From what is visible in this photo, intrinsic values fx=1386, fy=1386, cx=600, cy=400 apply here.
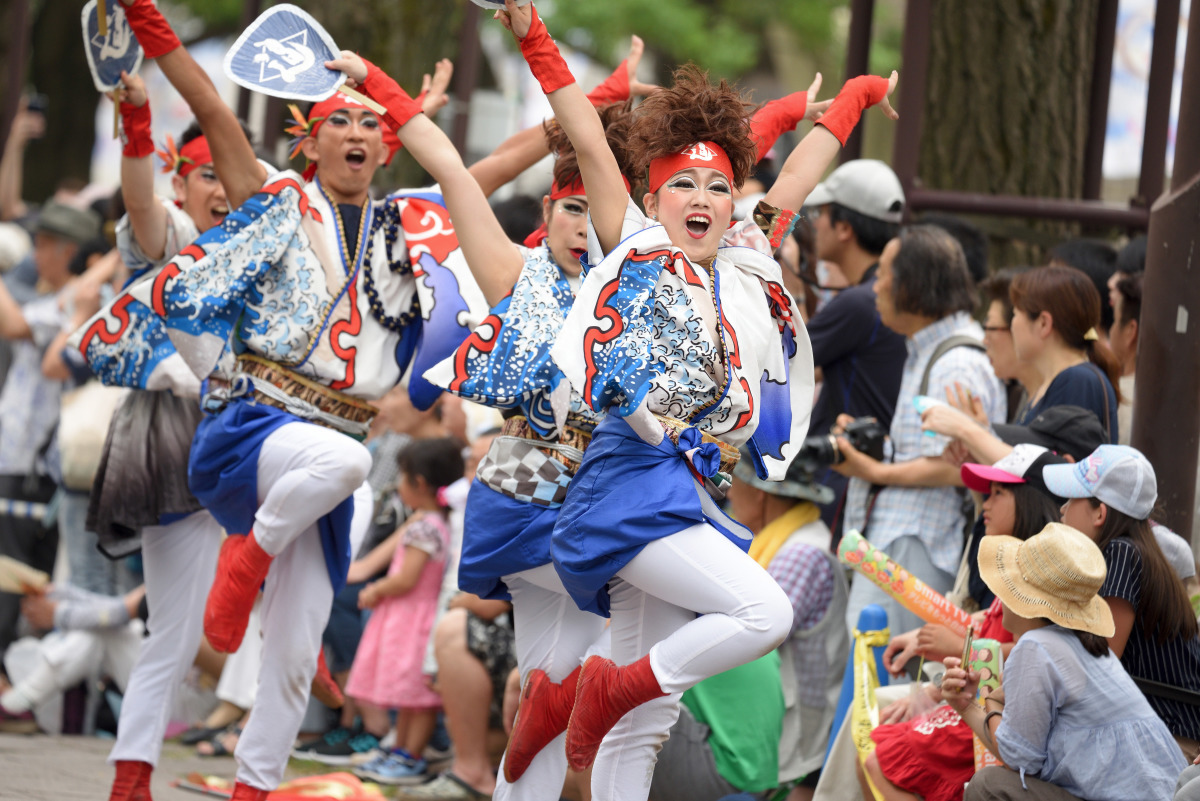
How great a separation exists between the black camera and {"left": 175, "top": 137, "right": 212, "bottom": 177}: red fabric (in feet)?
7.82

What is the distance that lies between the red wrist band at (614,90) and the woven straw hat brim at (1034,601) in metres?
1.83

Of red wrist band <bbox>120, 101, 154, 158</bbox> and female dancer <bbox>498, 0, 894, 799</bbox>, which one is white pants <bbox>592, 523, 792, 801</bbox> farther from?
red wrist band <bbox>120, 101, 154, 158</bbox>

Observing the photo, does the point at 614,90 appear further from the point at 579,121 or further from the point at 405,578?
the point at 405,578

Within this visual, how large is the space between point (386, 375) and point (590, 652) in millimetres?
1226

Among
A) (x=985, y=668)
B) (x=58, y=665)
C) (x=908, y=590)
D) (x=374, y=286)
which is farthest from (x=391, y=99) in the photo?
(x=58, y=665)

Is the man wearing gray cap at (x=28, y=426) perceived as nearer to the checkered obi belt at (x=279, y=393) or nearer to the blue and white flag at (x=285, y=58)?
the checkered obi belt at (x=279, y=393)

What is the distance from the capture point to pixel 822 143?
3.82 metres

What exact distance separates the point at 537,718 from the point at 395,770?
238 cm

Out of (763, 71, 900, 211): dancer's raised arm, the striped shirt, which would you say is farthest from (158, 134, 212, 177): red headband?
the striped shirt

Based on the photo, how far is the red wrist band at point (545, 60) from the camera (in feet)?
11.1

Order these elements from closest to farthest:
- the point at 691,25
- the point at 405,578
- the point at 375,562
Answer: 1. the point at 405,578
2. the point at 375,562
3. the point at 691,25

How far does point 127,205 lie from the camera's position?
454 centimetres

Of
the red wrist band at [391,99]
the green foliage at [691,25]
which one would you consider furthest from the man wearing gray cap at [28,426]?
the green foliage at [691,25]

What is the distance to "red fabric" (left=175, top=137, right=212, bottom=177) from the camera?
5016mm
